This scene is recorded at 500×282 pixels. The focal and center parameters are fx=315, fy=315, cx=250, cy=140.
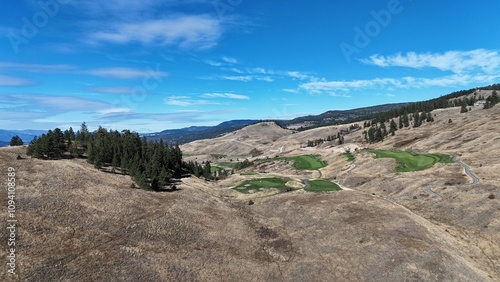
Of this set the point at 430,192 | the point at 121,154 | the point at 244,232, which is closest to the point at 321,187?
the point at 430,192

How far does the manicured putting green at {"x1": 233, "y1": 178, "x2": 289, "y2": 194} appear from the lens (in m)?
80.2

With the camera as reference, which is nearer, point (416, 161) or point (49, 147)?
point (49, 147)

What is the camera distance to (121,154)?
89.1 m

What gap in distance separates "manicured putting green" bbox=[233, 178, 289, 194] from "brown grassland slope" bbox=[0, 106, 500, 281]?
5.97m


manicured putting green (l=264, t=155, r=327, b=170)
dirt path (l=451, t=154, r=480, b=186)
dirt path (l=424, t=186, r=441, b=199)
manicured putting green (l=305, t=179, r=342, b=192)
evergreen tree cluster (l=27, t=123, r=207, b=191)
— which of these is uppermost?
evergreen tree cluster (l=27, t=123, r=207, b=191)

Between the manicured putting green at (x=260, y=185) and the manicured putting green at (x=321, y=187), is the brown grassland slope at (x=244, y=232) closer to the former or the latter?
the manicured putting green at (x=321, y=187)

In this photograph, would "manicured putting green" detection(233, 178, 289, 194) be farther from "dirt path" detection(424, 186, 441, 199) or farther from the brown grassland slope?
"dirt path" detection(424, 186, 441, 199)

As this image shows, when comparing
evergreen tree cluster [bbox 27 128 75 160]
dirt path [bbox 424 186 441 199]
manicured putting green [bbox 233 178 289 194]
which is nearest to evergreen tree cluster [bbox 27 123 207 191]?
evergreen tree cluster [bbox 27 128 75 160]

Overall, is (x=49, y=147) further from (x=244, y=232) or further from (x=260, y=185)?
(x=244, y=232)

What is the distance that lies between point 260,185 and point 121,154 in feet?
132

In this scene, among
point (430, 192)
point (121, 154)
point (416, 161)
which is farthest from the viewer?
point (416, 161)

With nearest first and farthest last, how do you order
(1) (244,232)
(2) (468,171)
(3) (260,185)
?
(1) (244,232) < (2) (468,171) < (3) (260,185)

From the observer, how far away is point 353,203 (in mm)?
60094

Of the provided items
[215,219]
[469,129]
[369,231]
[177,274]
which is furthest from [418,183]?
[469,129]
